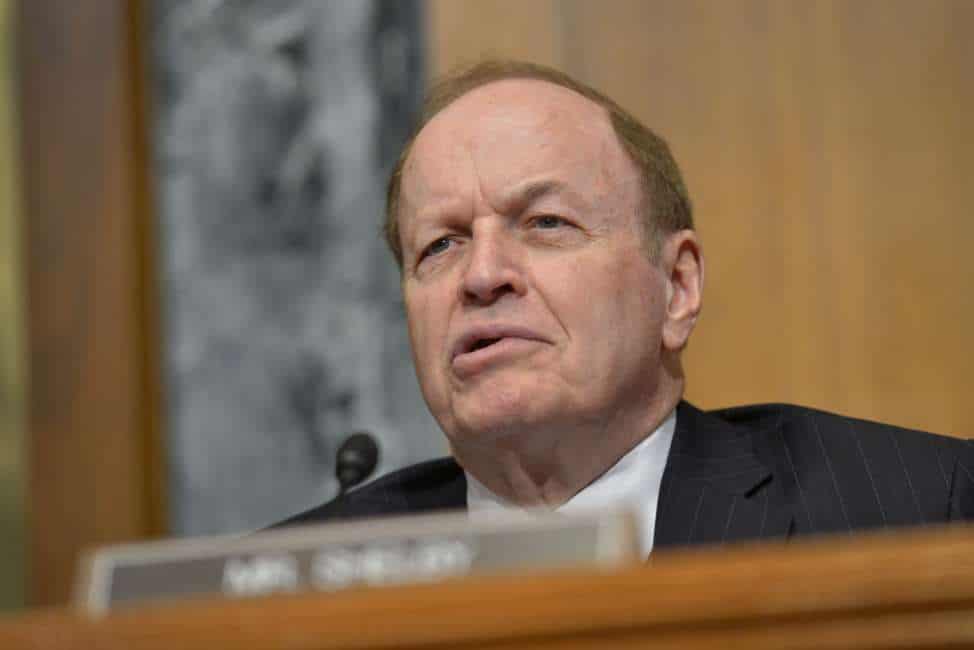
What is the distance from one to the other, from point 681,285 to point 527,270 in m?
0.28

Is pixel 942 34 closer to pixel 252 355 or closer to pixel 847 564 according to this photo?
pixel 252 355

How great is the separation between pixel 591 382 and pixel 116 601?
0.88 meters

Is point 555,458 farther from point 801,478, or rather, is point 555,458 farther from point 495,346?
point 801,478

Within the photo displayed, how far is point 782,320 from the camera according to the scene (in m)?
2.72

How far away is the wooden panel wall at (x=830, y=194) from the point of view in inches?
105

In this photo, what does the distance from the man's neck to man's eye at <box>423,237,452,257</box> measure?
0.86 feet

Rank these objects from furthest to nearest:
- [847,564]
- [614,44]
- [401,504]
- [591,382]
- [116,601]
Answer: [614,44]
[401,504]
[591,382]
[116,601]
[847,564]

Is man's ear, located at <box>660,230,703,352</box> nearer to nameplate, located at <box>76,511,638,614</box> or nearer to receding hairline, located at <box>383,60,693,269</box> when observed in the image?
receding hairline, located at <box>383,60,693,269</box>

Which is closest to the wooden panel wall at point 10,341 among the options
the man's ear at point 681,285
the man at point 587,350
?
the man at point 587,350

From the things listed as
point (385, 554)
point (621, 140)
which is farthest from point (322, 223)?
point (385, 554)

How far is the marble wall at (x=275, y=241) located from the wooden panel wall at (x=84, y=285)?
0.06 meters

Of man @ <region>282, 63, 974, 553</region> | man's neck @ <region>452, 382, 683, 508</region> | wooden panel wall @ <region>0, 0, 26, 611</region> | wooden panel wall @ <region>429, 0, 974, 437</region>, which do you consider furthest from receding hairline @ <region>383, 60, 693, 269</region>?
wooden panel wall @ <region>0, 0, 26, 611</region>

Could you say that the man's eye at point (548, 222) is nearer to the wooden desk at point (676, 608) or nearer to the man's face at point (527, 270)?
the man's face at point (527, 270)

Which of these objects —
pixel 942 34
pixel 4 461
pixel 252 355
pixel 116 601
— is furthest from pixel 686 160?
pixel 116 601
